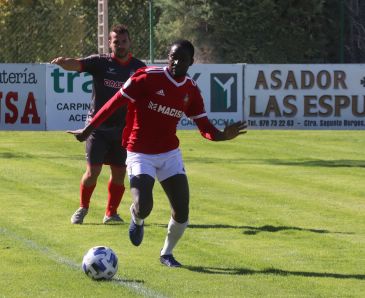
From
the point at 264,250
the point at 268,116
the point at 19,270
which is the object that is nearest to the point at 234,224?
the point at 264,250

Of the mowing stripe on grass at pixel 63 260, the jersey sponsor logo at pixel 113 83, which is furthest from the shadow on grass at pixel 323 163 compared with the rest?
the mowing stripe on grass at pixel 63 260

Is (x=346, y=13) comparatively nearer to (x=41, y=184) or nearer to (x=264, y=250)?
(x=41, y=184)

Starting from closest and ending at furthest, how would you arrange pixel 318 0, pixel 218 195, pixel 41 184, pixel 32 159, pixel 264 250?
pixel 264 250 → pixel 218 195 → pixel 41 184 → pixel 32 159 → pixel 318 0

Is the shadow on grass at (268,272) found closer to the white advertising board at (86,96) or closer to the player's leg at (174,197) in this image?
the player's leg at (174,197)

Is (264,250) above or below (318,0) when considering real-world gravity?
below

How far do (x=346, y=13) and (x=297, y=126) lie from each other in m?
10.6

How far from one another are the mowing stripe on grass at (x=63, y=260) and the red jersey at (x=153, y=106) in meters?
1.12

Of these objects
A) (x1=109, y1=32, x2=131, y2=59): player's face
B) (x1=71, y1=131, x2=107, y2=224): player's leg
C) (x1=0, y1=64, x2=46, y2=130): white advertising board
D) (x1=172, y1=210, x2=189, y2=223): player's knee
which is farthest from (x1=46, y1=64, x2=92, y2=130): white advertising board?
(x1=172, y1=210, x2=189, y2=223): player's knee

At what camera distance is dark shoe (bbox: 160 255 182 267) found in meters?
10.4

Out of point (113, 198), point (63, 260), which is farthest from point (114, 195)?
point (63, 260)

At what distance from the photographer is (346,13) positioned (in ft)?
118

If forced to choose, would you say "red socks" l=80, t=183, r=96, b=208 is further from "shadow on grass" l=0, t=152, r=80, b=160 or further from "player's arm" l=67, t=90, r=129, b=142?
"shadow on grass" l=0, t=152, r=80, b=160

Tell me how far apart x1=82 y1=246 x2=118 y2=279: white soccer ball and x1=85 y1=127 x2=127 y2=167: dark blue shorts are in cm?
332

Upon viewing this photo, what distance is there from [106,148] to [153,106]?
110 inches
